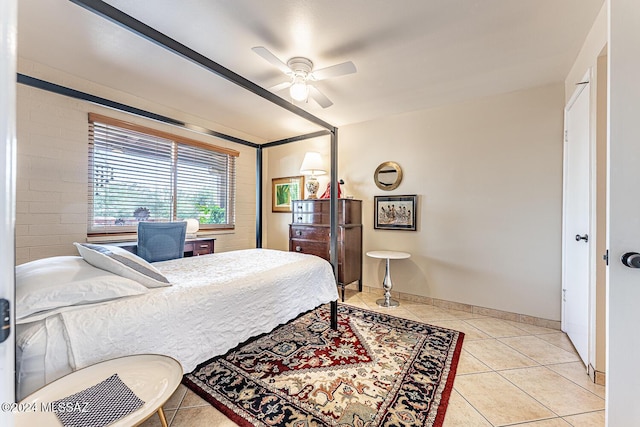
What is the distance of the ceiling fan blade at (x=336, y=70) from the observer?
199cm

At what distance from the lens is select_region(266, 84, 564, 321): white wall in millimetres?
2754

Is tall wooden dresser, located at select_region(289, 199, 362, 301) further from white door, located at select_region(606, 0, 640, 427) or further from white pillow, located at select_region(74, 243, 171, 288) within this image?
white door, located at select_region(606, 0, 640, 427)

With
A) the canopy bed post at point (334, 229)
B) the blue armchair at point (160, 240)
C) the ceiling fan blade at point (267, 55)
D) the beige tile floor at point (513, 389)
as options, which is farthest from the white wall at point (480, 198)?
the blue armchair at point (160, 240)

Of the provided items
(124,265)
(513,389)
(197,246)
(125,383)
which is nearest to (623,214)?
(513,389)

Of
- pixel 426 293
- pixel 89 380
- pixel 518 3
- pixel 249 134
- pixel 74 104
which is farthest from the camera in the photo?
pixel 249 134

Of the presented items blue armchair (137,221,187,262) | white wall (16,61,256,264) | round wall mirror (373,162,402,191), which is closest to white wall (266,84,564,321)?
round wall mirror (373,162,402,191)

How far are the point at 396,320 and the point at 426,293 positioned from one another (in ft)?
2.69

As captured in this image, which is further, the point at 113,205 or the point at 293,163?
the point at 293,163

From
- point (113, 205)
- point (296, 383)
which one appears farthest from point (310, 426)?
point (113, 205)

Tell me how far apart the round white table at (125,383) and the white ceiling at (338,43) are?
2.10 meters

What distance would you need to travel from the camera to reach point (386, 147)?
12.3 feet

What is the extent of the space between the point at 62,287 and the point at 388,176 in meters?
3.43

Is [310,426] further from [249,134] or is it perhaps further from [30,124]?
[249,134]

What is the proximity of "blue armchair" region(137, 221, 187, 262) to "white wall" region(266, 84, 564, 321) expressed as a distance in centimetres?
249
